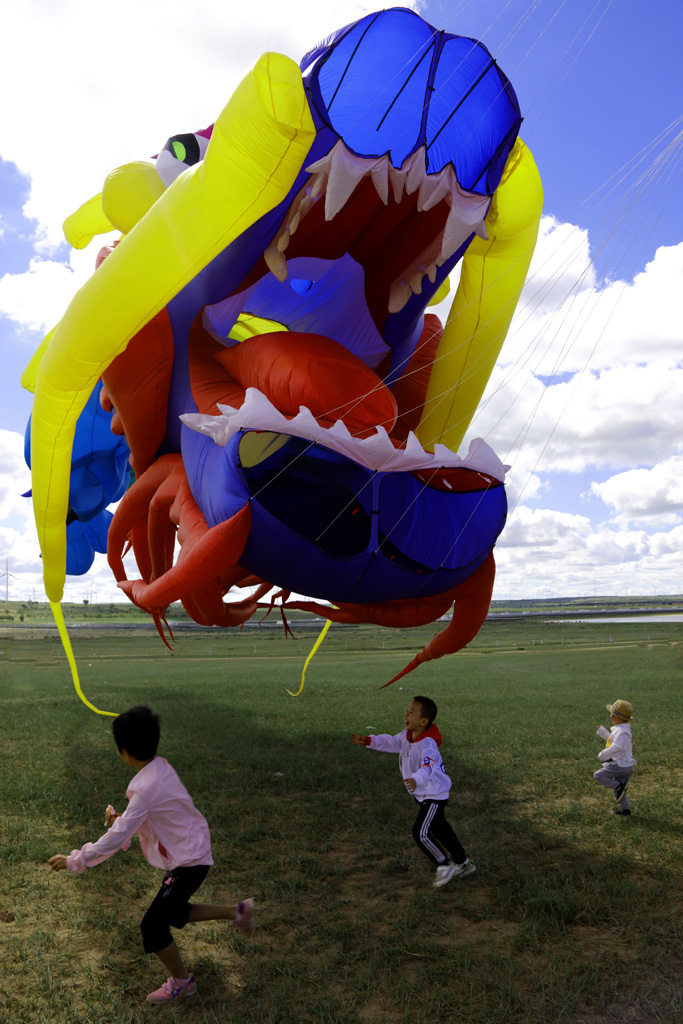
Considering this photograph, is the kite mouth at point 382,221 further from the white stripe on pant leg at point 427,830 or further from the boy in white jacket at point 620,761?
the boy in white jacket at point 620,761

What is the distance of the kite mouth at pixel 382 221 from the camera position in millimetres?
4250

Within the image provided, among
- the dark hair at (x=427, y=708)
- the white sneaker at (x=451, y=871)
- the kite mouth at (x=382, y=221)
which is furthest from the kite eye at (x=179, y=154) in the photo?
the white sneaker at (x=451, y=871)

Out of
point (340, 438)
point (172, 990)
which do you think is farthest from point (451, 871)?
point (340, 438)

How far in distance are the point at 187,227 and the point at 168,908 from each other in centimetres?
397

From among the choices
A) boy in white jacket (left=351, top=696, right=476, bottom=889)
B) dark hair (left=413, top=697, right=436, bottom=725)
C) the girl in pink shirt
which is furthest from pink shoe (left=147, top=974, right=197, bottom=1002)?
dark hair (left=413, top=697, right=436, bottom=725)

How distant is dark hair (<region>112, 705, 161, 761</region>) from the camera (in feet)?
10.6

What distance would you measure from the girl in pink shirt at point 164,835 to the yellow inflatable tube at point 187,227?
2.85 metres

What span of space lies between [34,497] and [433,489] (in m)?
3.94

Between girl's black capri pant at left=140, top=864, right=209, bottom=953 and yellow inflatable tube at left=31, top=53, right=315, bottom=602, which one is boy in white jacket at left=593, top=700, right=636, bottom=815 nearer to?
girl's black capri pant at left=140, top=864, right=209, bottom=953

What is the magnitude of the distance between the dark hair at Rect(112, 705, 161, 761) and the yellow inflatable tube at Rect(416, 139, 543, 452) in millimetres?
3744

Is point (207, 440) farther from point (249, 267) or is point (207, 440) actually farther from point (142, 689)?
point (142, 689)

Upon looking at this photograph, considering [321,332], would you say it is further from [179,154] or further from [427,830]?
[427,830]

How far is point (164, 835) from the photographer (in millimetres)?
3289

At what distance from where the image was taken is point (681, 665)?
20859mm
